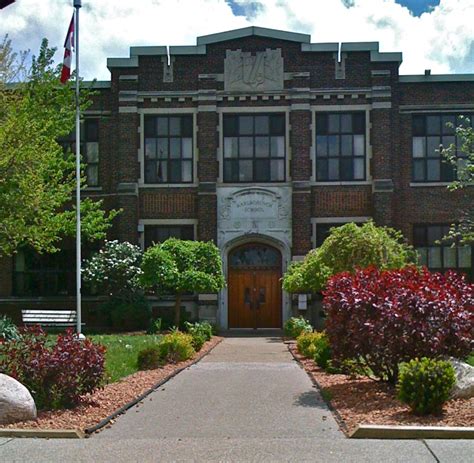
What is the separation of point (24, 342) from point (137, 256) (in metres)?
19.0

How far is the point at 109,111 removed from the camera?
109ft

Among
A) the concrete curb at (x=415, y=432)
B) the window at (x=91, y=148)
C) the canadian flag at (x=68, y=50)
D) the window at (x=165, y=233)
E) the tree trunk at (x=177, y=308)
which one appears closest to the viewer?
the concrete curb at (x=415, y=432)

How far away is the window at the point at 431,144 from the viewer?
32.4m

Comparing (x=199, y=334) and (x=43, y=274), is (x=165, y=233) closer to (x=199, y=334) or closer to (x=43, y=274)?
(x=43, y=274)

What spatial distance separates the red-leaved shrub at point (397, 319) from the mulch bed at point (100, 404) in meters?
3.39

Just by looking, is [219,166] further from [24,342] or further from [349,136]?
[24,342]

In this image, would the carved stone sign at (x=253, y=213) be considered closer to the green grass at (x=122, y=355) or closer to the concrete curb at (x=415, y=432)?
the green grass at (x=122, y=355)

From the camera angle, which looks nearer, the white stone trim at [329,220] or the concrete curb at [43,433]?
the concrete curb at [43,433]

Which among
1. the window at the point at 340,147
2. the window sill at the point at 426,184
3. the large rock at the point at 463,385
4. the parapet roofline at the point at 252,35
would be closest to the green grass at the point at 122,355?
the large rock at the point at 463,385

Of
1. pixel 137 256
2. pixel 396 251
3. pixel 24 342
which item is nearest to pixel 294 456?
pixel 24 342

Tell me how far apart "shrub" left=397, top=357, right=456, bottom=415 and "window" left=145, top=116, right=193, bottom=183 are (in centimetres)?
2240

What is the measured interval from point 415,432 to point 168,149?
78.6 ft

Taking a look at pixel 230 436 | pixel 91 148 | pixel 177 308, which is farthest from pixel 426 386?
pixel 91 148

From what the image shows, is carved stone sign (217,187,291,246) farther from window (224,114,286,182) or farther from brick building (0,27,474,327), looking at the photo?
window (224,114,286,182)
